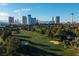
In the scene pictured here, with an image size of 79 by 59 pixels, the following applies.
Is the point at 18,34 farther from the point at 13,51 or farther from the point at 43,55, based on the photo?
the point at 43,55

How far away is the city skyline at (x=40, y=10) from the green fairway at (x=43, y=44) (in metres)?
0.15

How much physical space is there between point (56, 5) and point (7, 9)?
0.44 metres

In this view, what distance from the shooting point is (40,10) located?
76.6 inches

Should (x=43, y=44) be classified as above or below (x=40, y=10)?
below

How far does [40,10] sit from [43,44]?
0.31 m

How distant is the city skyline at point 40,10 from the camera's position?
193 centimetres

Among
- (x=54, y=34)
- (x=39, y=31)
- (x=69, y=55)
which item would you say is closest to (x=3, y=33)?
(x=39, y=31)

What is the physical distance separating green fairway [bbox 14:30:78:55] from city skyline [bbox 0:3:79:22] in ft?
0.49

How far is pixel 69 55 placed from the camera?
1923mm

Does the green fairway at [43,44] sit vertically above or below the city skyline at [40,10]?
below

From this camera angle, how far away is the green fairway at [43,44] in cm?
193

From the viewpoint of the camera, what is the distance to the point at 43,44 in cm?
194

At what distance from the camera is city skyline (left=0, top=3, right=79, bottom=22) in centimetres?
193

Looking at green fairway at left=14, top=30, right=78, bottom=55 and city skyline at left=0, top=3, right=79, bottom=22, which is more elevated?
city skyline at left=0, top=3, right=79, bottom=22
